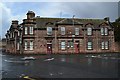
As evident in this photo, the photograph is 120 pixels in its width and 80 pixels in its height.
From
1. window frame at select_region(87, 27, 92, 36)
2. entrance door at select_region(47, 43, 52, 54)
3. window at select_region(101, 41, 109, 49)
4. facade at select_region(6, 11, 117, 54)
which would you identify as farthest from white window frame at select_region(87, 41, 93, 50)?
entrance door at select_region(47, 43, 52, 54)

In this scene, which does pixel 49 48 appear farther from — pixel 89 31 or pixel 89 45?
pixel 89 31

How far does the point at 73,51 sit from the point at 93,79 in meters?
40.5

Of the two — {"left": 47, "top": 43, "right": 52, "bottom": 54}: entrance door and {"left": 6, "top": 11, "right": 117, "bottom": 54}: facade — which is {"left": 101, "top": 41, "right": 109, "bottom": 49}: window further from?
{"left": 47, "top": 43, "right": 52, "bottom": 54}: entrance door

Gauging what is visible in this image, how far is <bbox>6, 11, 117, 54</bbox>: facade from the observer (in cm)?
5419

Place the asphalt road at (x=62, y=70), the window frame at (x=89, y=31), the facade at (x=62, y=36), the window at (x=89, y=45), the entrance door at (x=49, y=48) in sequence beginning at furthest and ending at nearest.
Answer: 1. the window frame at (x=89, y=31)
2. the window at (x=89, y=45)
3. the entrance door at (x=49, y=48)
4. the facade at (x=62, y=36)
5. the asphalt road at (x=62, y=70)

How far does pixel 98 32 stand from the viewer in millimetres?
57562

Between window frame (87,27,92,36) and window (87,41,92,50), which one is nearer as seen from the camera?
window (87,41,92,50)

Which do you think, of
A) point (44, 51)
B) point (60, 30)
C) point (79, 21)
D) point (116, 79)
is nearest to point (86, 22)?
point (79, 21)

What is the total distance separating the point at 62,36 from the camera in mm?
55031

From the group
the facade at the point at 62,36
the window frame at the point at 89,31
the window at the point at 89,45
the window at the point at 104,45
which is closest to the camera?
the facade at the point at 62,36

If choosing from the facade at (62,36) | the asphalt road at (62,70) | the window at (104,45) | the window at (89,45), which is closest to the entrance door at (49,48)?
the facade at (62,36)

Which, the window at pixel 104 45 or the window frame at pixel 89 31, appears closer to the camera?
the window frame at pixel 89 31

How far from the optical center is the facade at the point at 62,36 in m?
54.2

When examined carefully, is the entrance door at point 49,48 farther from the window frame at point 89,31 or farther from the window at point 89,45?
the window frame at point 89,31
